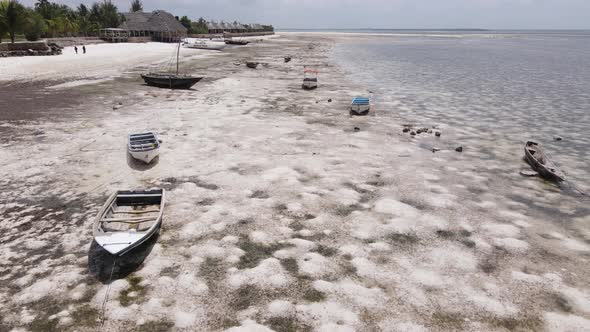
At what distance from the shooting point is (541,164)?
49.8ft

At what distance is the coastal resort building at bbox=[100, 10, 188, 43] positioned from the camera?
90438mm

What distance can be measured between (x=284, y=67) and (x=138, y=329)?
1960 inches

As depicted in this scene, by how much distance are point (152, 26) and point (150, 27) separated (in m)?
0.56

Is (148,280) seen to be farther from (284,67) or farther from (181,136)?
(284,67)

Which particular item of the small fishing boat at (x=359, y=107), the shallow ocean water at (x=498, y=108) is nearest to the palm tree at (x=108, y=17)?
the shallow ocean water at (x=498, y=108)

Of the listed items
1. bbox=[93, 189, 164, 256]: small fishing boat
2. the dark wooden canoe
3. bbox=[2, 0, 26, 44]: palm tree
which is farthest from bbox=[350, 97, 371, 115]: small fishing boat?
bbox=[2, 0, 26, 44]: palm tree

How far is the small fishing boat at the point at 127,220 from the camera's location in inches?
340

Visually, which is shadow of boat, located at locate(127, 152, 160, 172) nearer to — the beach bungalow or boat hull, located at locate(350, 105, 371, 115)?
boat hull, located at locate(350, 105, 371, 115)

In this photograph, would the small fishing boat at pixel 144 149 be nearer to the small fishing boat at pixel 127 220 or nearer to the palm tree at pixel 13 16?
the small fishing boat at pixel 127 220

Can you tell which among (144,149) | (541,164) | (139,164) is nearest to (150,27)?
(139,164)

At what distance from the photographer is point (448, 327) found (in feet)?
24.3

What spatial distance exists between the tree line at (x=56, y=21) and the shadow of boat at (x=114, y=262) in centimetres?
5971

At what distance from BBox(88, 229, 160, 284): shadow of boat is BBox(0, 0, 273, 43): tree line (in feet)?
196

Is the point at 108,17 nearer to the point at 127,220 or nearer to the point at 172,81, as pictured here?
the point at 172,81
